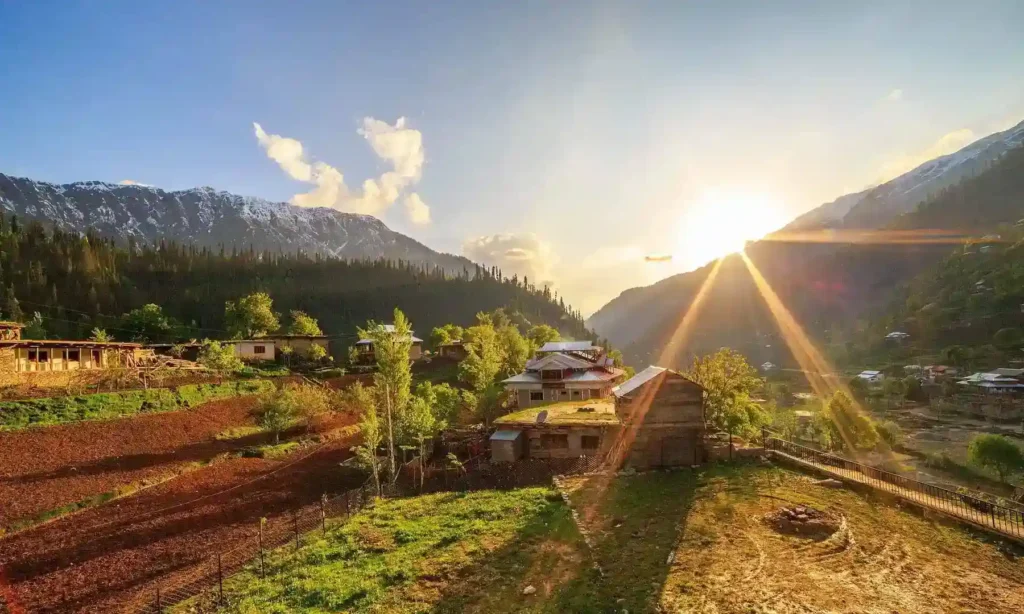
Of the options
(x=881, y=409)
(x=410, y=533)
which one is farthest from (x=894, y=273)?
(x=410, y=533)

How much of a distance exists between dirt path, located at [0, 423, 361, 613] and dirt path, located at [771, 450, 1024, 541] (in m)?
29.3

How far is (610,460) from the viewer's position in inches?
1150

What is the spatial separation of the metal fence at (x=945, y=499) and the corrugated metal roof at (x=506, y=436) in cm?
1808

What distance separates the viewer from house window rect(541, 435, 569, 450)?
34.0 metres

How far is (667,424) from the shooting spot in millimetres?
27766

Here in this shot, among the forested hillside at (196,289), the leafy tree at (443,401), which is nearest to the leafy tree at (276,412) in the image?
the leafy tree at (443,401)

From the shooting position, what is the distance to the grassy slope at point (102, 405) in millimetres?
34312

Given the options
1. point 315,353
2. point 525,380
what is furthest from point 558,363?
point 315,353

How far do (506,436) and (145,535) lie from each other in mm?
20824

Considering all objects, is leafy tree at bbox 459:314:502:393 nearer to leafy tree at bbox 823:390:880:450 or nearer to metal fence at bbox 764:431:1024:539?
metal fence at bbox 764:431:1024:539

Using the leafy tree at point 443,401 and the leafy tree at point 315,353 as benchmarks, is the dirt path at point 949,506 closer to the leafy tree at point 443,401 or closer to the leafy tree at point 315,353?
the leafy tree at point 443,401

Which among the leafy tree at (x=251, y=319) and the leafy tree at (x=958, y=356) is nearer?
the leafy tree at (x=251, y=319)

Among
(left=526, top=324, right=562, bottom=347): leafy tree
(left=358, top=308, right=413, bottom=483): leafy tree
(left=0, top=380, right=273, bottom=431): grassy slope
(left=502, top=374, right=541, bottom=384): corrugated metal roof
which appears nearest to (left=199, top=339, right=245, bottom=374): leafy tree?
(left=0, top=380, right=273, bottom=431): grassy slope

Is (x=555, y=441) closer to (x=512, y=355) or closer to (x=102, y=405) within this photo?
(x=102, y=405)
